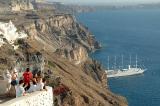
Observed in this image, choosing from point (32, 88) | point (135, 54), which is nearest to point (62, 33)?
point (135, 54)

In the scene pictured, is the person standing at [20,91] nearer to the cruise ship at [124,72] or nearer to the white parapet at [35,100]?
the white parapet at [35,100]

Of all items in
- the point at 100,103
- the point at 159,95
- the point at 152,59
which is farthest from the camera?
the point at 152,59

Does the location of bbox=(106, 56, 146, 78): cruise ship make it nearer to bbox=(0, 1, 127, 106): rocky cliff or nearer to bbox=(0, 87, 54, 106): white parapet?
bbox=(0, 1, 127, 106): rocky cliff

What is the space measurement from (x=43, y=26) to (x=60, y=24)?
2186 cm

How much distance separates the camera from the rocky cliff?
131 feet

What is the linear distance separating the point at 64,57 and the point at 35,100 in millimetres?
69389

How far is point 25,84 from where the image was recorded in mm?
17500

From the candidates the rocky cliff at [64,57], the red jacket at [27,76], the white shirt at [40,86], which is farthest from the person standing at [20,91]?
the rocky cliff at [64,57]

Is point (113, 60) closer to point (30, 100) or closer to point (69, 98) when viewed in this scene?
point (69, 98)

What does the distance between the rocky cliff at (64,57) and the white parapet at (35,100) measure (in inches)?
119

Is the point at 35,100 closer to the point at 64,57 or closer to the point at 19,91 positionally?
the point at 19,91

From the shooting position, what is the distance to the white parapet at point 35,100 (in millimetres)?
16328

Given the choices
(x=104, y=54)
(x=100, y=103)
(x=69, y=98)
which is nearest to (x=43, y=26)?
(x=104, y=54)

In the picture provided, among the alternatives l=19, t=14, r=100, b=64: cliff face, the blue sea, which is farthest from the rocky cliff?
the blue sea
